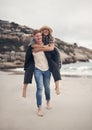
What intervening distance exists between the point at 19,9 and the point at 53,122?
1.04 meters

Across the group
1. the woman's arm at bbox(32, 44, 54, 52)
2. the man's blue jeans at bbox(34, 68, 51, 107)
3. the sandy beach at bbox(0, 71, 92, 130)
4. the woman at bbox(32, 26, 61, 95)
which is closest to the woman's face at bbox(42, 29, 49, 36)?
the woman at bbox(32, 26, 61, 95)

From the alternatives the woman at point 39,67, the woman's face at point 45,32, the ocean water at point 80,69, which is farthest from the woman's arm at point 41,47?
the ocean water at point 80,69

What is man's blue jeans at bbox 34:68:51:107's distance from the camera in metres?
2.74

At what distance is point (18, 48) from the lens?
9.64 feet

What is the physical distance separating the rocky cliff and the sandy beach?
0.13 meters

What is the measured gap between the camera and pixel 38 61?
275 cm

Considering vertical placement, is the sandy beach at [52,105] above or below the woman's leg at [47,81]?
below

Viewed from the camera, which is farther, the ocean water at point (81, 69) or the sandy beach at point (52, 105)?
the ocean water at point (81, 69)

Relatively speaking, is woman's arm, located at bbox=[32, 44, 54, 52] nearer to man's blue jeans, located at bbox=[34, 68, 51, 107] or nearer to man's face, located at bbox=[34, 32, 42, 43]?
man's face, located at bbox=[34, 32, 42, 43]

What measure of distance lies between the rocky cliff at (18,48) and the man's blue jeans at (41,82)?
7.3 inches

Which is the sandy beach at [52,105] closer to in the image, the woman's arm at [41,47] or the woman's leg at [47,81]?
the woman's leg at [47,81]

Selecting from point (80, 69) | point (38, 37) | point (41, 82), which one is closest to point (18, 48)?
point (38, 37)

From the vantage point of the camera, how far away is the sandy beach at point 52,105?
2.76m

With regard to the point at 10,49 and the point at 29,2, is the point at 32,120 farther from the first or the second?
the point at 29,2
